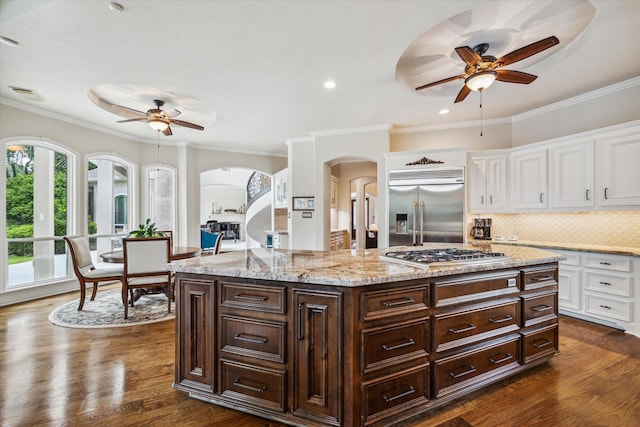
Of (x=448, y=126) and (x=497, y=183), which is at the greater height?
(x=448, y=126)

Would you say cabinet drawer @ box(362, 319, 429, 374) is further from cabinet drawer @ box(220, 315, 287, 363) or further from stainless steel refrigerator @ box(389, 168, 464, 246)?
stainless steel refrigerator @ box(389, 168, 464, 246)

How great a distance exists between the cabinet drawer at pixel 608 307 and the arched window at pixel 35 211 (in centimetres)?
771

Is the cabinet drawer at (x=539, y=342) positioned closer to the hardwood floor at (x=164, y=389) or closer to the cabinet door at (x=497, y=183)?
the hardwood floor at (x=164, y=389)

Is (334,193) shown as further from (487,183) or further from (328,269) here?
(328,269)

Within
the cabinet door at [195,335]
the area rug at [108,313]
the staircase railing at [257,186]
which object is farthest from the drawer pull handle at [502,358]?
the staircase railing at [257,186]

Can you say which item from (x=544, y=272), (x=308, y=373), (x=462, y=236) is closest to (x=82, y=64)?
(x=308, y=373)

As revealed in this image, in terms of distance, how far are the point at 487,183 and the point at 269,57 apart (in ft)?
12.3

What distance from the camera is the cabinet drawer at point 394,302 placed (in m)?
1.69

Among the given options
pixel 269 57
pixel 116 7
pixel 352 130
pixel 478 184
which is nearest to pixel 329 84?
pixel 269 57

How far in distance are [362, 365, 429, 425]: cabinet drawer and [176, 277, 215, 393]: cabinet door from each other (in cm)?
103

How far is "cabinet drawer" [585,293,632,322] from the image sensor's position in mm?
3254

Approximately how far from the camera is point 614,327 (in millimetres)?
3396

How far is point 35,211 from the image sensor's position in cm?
480

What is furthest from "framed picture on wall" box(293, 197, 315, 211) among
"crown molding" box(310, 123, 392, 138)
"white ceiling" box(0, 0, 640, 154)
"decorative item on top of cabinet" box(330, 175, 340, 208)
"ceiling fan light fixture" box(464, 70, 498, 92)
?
"ceiling fan light fixture" box(464, 70, 498, 92)
